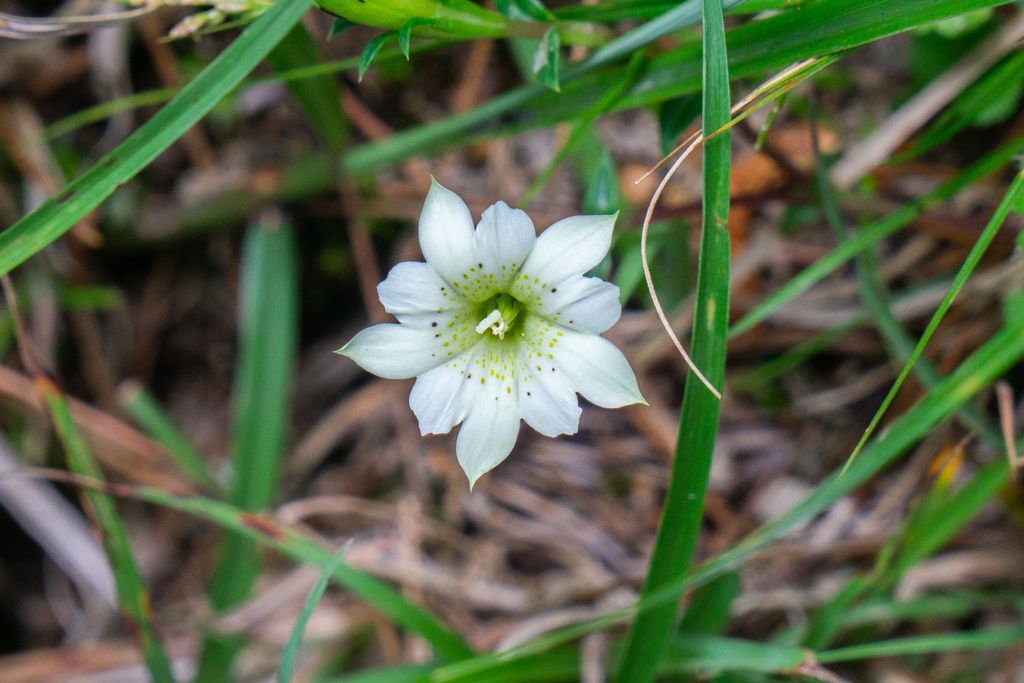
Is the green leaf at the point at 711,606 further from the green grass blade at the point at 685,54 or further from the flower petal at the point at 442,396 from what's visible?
the green grass blade at the point at 685,54

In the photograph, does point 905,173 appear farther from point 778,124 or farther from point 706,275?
point 706,275

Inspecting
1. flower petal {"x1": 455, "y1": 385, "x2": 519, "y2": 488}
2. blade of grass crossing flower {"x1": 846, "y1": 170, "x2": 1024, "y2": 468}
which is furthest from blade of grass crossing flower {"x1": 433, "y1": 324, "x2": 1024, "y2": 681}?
flower petal {"x1": 455, "y1": 385, "x2": 519, "y2": 488}

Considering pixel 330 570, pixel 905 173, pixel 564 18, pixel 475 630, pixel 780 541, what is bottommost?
pixel 330 570

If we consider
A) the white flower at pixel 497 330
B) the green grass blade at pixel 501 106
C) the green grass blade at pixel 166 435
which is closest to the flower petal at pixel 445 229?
the white flower at pixel 497 330

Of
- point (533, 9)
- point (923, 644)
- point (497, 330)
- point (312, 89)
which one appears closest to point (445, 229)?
point (497, 330)

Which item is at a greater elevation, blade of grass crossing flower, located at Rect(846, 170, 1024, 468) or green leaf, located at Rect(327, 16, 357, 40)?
green leaf, located at Rect(327, 16, 357, 40)

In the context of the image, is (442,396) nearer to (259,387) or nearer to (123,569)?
(123,569)

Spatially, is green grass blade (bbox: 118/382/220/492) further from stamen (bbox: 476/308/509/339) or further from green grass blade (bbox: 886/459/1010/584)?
green grass blade (bbox: 886/459/1010/584)

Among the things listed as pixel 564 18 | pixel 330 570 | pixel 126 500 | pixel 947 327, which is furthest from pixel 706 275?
pixel 126 500
